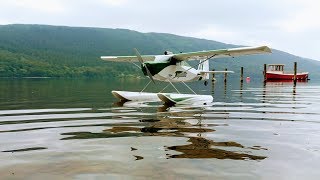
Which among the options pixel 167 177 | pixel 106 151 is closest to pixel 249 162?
pixel 167 177

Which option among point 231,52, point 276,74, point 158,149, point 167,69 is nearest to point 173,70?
point 167,69

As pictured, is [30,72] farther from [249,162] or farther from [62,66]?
[249,162]

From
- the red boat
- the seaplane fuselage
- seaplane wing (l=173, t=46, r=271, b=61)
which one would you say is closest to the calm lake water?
seaplane wing (l=173, t=46, r=271, b=61)

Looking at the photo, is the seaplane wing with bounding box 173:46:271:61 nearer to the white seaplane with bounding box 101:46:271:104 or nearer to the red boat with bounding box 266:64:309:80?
the white seaplane with bounding box 101:46:271:104

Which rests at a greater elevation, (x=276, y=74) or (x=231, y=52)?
(x=231, y=52)

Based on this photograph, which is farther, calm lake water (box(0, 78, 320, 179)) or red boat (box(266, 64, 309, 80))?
red boat (box(266, 64, 309, 80))

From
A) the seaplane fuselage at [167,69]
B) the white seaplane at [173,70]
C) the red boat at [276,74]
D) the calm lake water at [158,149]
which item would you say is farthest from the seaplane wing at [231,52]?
the red boat at [276,74]

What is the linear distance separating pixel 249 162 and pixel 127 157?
1942mm

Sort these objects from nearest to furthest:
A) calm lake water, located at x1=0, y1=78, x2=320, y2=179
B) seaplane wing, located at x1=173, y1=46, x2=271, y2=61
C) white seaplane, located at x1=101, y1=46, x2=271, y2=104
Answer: calm lake water, located at x1=0, y1=78, x2=320, y2=179, seaplane wing, located at x1=173, y1=46, x2=271, y2=61, white seaplane, located at x1=101, y1=46, x2=271, y2=104

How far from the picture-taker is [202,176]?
4715 mm

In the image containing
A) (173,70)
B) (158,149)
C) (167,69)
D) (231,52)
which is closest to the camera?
(158,149)

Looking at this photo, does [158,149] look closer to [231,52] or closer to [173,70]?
[231,52]

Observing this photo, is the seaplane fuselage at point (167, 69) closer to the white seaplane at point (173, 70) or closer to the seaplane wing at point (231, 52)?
the white seaplane at point (173, 70)

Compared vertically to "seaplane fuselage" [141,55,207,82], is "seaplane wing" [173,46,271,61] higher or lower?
higher
